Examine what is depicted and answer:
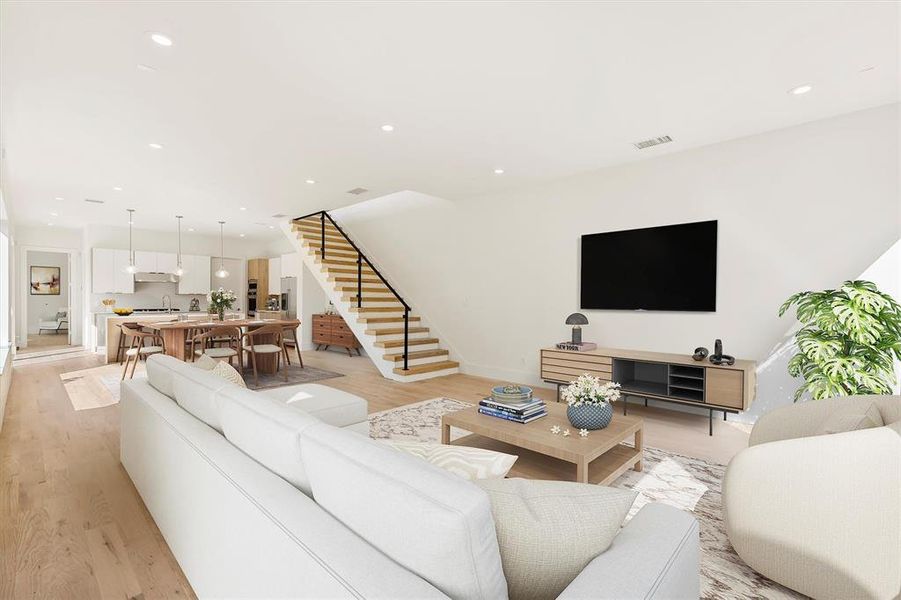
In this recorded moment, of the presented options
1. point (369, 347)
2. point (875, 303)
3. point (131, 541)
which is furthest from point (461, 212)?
point (131, 541)

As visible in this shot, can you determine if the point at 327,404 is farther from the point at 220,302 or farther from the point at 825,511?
the point at 220,302

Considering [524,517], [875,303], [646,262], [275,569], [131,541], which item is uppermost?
[646,262]

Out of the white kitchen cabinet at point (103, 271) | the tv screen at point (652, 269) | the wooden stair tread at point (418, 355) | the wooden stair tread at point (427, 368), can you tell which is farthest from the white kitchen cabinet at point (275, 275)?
the tv screen at point (652, 269)

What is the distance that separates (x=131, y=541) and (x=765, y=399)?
4855 mm

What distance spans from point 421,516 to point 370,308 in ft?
21.6

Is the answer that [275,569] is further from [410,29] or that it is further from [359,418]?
[410,29]

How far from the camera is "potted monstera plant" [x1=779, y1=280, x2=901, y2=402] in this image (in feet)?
10.1

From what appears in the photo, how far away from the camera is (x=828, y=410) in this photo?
222 centimetres

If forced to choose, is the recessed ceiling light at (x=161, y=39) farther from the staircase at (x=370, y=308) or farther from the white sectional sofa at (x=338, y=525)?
the staircase at (x=370, y=308)

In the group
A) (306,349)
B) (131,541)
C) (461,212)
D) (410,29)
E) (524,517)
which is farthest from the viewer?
(306,349)

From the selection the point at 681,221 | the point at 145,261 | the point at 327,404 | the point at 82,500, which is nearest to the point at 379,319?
the point at 327,404

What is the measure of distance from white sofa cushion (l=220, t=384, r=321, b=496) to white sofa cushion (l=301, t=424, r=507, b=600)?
0.77ft

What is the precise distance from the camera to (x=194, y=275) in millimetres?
9992

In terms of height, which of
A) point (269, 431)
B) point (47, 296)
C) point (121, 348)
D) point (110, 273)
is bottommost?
point (121, 348)
